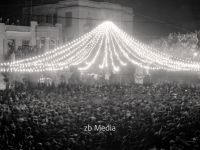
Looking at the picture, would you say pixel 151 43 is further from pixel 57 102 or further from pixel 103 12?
pixel 57 102

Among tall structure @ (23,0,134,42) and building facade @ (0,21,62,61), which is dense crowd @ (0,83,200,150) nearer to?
building facade @ (0,21,62,61)

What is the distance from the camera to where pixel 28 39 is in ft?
126

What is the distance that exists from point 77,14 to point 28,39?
20.0 feet

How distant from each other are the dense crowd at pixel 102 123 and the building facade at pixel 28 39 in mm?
17901

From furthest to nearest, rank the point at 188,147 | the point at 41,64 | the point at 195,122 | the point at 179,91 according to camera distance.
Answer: the point at 41,64, the point at 179,91, the point at 195,122, the point at 188,147

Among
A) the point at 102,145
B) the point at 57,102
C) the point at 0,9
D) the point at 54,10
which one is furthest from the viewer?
the point at 0,9

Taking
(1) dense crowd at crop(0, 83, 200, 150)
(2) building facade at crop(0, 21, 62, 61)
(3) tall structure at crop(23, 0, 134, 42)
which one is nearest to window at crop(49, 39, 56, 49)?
(2) building facade at crop(0, 21, 62, 61)

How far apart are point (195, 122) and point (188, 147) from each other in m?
1.49

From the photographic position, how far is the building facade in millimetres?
35312

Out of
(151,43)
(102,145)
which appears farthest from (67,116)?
(151,43)

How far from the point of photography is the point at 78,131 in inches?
603

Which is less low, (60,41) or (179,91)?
(60,41)

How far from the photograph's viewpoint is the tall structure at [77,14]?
41812 mm

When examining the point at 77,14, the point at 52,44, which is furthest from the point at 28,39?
the point at 77,14
